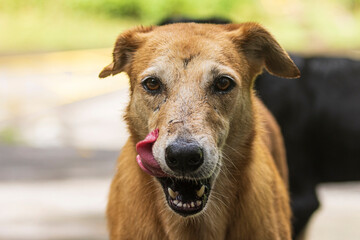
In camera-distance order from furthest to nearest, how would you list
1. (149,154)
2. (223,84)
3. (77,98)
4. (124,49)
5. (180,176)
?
(77,98) < (124,49) < (223,84) < (149,154) < (180,176)

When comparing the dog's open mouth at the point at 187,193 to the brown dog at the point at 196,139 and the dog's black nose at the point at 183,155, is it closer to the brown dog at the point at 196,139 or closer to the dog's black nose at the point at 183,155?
the brown dog at the point at 196,139

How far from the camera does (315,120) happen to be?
19.9 ft

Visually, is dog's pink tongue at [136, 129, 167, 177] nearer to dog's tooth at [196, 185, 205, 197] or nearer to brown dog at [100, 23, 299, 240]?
brown dog at [100, 23, 299, 240]

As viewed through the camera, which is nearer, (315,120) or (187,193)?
(187,193)

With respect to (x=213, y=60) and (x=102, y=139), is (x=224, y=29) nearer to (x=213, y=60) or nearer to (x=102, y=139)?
(x=213, y=60)

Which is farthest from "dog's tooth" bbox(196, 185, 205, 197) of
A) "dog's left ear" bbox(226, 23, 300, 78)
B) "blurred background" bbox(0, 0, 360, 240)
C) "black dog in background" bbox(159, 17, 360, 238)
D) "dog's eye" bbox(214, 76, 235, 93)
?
"black dog in background" bbox(159, 17, 360, 238)

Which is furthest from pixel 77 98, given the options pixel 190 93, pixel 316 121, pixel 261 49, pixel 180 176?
pixel 180 176

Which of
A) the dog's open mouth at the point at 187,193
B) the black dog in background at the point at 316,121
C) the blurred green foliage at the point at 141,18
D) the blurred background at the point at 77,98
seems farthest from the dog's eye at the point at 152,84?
the blurred green foliage at the point at 141,18

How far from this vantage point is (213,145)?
125 inches

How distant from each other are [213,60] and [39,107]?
829cm

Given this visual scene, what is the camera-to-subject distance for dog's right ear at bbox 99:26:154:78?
379 centimetres

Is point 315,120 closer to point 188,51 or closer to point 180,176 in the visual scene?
point 188,51

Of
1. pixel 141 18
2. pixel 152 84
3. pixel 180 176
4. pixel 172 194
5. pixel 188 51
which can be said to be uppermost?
pixel 188 51

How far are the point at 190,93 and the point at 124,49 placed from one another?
668 millimetres
